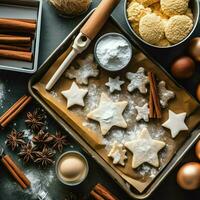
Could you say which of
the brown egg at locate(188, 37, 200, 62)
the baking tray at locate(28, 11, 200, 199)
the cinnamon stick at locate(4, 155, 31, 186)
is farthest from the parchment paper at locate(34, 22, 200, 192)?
the cinnamon stick at locate(4, 155, 31, 186)

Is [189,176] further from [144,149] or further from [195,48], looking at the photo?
[195,48]

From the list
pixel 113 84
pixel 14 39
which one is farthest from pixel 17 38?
pixel 113 84

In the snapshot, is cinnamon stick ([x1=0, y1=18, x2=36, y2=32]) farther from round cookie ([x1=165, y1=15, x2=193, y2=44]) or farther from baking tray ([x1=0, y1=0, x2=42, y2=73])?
round cookie ([x1=165, y1=15, x2=193, y2=44])

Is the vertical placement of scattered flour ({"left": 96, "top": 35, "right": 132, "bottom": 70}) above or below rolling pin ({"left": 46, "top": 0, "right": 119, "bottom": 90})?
below

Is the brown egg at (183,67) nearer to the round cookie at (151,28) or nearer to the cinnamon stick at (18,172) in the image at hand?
the round cookie at (151,28)

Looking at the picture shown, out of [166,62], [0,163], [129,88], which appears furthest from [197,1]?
[0,163]

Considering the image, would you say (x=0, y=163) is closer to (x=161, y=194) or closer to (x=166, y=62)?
(x=161, y=194)

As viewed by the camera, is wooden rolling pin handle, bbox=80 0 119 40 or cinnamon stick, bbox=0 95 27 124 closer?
wooden rolling pin handle, bbox=80 0 119 40
